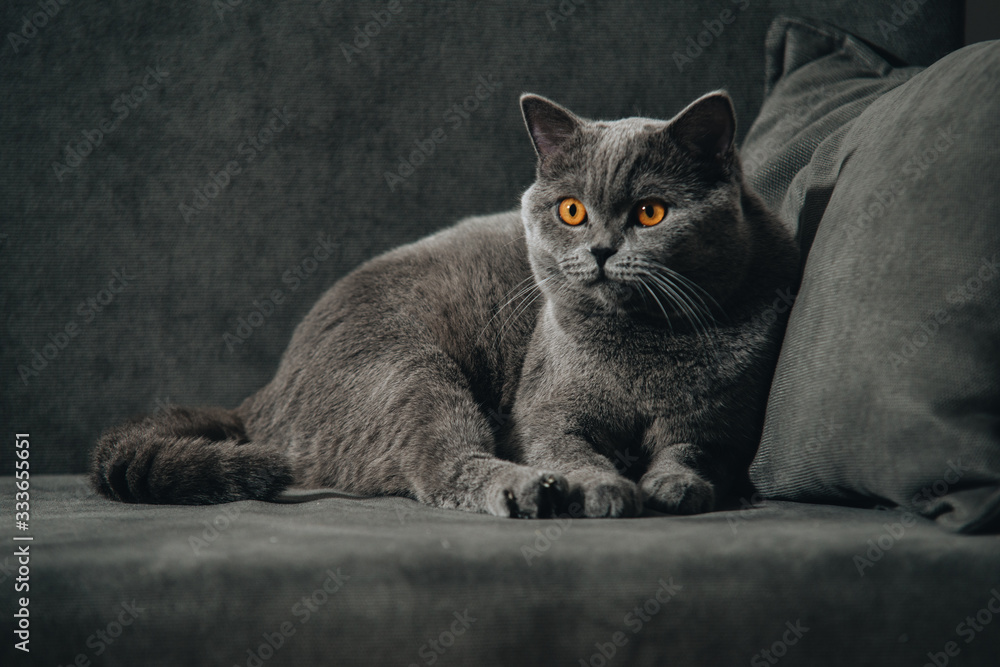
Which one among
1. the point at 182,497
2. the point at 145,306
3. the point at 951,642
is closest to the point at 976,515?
the point at 951,642

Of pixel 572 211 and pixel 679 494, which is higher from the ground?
pixel 572 211

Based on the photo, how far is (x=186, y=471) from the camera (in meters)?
1.00

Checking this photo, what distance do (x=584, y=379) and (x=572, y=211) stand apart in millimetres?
283

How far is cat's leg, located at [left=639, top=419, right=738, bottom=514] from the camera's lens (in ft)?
3.03

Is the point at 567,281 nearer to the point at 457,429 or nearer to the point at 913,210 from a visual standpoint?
the point at 457,429

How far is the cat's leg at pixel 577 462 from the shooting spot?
90 cm

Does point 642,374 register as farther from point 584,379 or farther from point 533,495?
point 533,495

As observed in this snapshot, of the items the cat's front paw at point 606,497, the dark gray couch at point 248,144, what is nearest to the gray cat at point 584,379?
the cat's front paw at point 606,497

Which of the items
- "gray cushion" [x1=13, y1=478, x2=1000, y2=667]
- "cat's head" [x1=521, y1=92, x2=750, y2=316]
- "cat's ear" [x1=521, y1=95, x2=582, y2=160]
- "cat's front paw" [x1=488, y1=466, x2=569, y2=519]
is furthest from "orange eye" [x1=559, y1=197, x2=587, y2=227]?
"gray cushion" [x1=13, y1=478, x2=1000, y2=667]

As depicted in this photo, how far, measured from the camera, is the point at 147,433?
1124 mm

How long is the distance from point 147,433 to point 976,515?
1.17 metres

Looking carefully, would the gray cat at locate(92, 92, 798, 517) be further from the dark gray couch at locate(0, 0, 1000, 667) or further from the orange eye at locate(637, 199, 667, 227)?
the dark gray couch at locate(0, 0, 1000, 667)

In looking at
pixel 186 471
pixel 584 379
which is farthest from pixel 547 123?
pixel 186 471

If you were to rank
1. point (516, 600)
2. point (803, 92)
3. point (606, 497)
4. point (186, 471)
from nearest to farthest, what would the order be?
point (516, 600) < point (606, 497) < point (186, 471) < point (803, 92)
